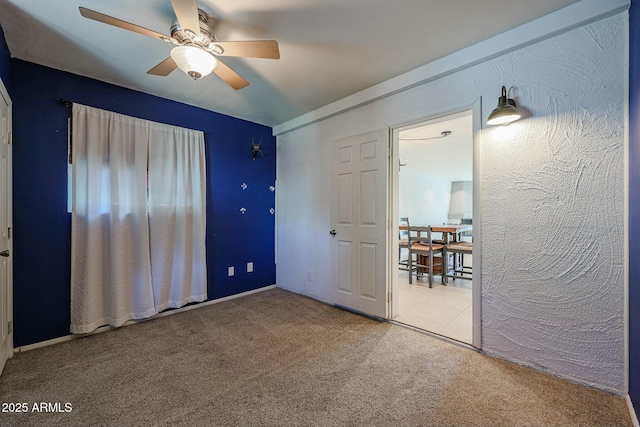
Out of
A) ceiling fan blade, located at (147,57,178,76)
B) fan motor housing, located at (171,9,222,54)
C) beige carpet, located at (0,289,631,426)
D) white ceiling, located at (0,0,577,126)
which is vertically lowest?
beige carpet, located at (0,289,631,426)

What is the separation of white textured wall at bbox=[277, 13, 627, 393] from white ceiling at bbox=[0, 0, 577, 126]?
0.36 meters

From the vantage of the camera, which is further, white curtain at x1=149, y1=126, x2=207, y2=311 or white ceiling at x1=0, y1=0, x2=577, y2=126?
white curtain at x1=149, y1=126, x2=207, y2=311

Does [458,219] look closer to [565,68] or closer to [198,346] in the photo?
[565,68]

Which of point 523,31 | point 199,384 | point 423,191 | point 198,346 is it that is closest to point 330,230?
point 198,346

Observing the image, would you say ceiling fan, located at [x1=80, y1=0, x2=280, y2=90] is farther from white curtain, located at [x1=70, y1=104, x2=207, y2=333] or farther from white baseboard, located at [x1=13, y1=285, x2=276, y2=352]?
white baseboard, located at [x1=13, y1=285, x2=276, y2=352]

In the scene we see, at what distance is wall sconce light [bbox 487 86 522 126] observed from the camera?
1.85m

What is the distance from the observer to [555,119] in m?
1.83

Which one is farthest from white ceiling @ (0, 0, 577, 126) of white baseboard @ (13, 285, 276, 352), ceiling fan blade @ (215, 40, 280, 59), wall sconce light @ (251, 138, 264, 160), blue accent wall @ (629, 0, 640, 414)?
white baseboard @ (13, 285, 276, 352)

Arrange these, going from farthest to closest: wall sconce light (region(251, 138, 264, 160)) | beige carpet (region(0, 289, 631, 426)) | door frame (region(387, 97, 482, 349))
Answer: wall sconce light (region(251, 138, 264, 160)), door frame (region(387, 97, 482, 349)), beige carpet (region(0, 289, 631, 426))

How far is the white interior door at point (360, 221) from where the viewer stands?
2.82 metres

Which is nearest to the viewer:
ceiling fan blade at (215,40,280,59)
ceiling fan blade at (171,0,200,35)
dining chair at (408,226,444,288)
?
ceiling fan blade at (171,0,200,35)

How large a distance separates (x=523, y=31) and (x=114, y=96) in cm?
359

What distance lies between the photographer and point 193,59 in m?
1.63

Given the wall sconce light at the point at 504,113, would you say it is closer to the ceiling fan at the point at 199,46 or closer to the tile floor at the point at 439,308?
the ceiling fan at the point at 199,46
